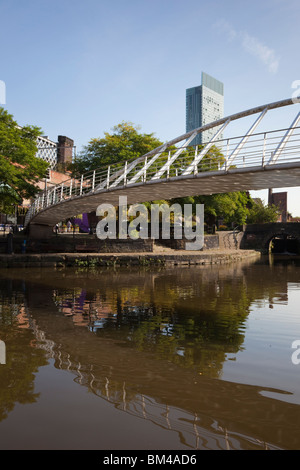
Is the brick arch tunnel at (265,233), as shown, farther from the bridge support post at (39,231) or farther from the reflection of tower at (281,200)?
the reflection of tower at (281,200)

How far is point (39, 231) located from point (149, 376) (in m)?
27.0

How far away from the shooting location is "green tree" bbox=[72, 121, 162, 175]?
31.4 meters

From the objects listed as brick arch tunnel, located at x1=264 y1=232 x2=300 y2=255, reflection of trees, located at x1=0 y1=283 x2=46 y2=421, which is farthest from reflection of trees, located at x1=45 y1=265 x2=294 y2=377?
brick arch tunnel, located at x1=264 y1=232 x2=300 y2=255

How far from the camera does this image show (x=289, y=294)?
44.0 feet

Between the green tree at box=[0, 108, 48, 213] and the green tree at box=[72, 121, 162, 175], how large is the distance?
601 centimetres

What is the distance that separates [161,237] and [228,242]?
14051 mm

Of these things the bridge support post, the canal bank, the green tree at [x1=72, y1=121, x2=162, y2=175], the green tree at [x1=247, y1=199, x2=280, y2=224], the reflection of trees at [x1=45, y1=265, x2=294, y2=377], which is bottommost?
the reflection of trees at [x1=45, y1=265, x2=294, y2=377]

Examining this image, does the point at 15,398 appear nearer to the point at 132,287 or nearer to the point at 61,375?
the point at 61,375

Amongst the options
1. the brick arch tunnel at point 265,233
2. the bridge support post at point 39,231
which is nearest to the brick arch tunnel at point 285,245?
the brick arch tunnel at point 265,233

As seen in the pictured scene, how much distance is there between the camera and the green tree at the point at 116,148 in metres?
31.4

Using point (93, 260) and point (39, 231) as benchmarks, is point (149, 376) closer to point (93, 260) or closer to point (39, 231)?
point (93, 260)

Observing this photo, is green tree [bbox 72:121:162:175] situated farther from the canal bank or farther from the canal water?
the canal water

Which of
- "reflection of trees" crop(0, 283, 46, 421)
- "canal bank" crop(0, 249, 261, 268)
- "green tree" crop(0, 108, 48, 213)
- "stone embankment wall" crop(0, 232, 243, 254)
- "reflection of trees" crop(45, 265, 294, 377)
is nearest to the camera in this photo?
"reflection of trees" crop(0, 283, 46, 421)

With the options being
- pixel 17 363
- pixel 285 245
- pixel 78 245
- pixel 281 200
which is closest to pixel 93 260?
pixel 78 245
